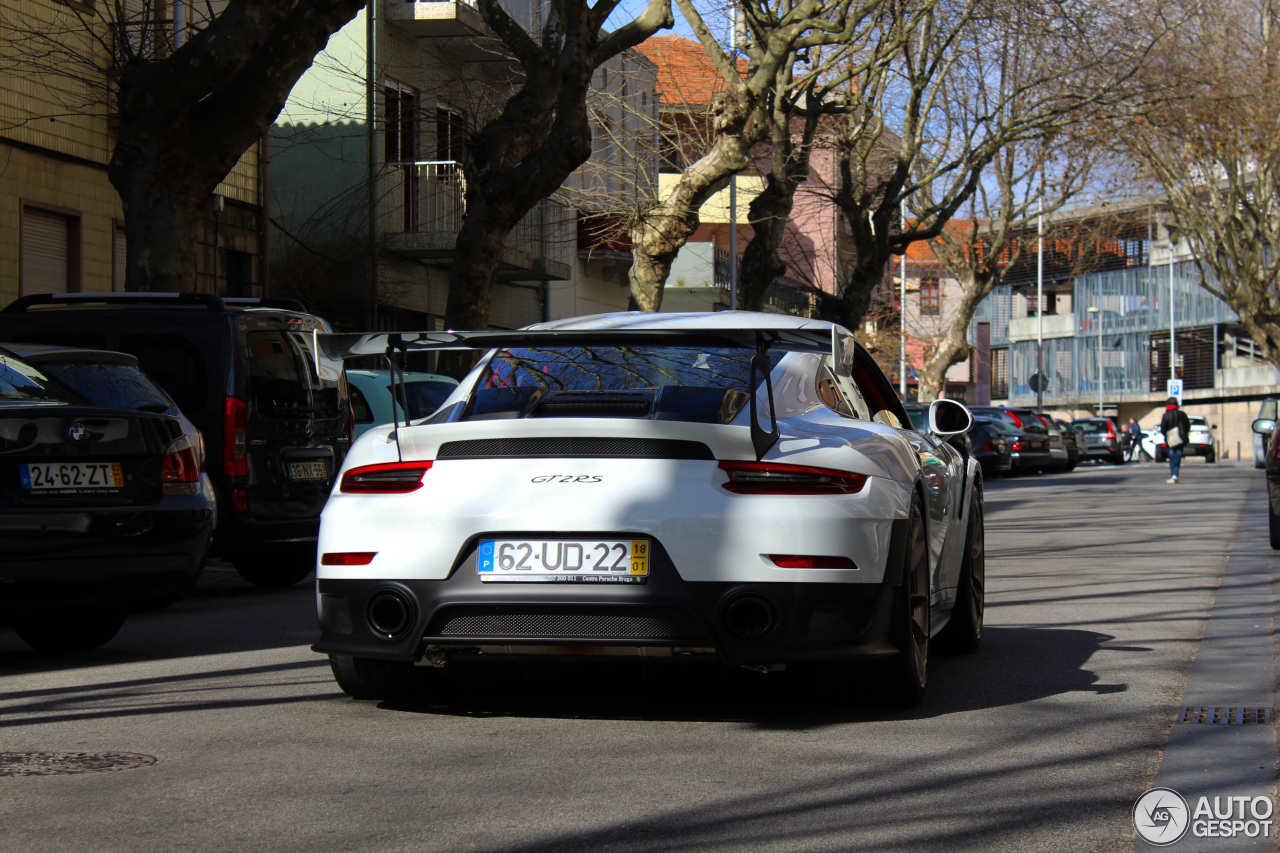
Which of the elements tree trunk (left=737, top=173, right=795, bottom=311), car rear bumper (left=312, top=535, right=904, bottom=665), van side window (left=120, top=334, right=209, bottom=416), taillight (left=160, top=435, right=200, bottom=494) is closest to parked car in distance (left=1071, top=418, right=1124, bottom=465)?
tree trunk (left=737, top=173, right=795, bottom=311)

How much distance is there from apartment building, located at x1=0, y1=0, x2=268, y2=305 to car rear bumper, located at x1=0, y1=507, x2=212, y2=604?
1168 centimetres

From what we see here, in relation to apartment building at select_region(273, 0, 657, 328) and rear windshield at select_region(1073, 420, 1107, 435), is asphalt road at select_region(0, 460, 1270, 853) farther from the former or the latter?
rear windshield at select_region(1073, 420, 1107, 435)

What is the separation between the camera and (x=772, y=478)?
18.0 feet

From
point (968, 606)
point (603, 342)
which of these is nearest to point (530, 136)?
point (968, 606)

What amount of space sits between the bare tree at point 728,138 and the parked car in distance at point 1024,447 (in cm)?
1711

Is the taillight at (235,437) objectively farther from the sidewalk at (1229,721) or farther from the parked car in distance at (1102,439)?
the parked car in distance at (1102,439)

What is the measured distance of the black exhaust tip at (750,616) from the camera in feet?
17.7

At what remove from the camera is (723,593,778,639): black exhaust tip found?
17.7ft

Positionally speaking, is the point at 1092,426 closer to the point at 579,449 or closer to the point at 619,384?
the point at 619,384

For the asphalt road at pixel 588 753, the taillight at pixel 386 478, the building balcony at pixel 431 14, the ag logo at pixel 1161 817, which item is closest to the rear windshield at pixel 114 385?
the asphalt road at pixel 588 753

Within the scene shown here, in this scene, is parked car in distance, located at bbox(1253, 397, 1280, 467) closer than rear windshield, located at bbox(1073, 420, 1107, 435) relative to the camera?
Yes

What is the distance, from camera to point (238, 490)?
420 inches

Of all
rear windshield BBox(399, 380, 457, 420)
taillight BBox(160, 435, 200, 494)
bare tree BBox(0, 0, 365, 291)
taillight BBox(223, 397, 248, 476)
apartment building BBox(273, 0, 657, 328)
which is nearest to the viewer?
taillight BBox(160, 435, 200, 494)

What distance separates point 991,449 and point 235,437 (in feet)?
91.5
